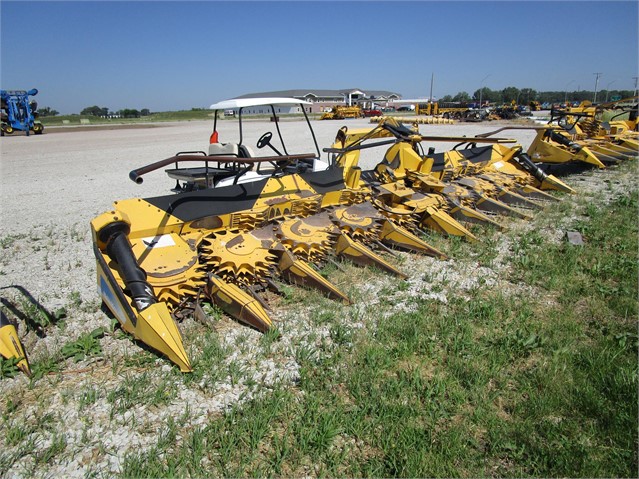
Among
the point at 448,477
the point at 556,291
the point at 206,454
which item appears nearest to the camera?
the point at 448,477

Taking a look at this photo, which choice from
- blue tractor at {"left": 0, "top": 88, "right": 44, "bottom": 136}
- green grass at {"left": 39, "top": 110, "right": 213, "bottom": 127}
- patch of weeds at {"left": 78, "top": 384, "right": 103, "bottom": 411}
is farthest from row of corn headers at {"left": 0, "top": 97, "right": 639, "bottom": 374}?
green grass at {"left": 39, "top": 110, "right": 213, "bottom": 127}

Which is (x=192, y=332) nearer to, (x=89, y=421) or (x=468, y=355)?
(x=89, y=421)

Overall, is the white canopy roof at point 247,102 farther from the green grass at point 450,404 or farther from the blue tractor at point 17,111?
the blue tractor at point 17,111

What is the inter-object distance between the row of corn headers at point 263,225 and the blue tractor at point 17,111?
105 ft

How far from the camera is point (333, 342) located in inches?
146

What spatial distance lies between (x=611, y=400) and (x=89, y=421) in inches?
143

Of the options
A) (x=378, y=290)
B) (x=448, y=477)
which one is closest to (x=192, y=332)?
(x=378, y=290)

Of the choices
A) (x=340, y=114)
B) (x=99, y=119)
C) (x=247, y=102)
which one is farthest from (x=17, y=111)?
(x=99, y=119)

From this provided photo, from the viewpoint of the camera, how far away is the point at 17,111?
99.3 ft

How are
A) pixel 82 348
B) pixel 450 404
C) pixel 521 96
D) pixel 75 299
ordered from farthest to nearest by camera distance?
pixel 521 96 < pixel 75 299 < pixel 82 348 < pixel 450 404

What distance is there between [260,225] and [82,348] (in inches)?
92.8

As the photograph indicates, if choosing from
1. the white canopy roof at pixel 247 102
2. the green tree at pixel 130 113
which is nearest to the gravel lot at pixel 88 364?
the white canopy roof at pixel 247 102

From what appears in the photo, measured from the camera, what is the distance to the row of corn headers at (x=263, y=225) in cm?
370

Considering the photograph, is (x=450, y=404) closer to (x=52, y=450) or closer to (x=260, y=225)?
(x=52, y=450)
